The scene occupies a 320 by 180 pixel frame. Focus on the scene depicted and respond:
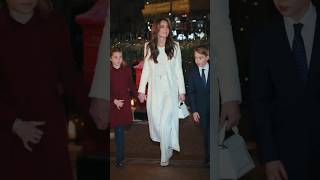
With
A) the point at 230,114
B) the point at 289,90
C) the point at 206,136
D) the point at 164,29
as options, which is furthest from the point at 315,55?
the point at 164,29

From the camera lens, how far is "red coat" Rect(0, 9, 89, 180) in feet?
12.4

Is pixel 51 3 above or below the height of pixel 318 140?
above

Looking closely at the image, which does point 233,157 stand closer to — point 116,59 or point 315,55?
point 315,55

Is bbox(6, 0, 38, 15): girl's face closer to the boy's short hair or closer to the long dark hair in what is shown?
the long dark hair

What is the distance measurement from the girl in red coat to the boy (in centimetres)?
86

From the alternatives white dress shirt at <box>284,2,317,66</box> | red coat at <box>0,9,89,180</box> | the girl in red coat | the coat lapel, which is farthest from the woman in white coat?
the coat lapel

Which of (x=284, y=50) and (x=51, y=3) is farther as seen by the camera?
(x=51, y=3)

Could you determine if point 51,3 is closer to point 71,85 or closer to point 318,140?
point 71,85

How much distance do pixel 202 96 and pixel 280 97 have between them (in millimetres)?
522

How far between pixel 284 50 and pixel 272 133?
1.83 feet

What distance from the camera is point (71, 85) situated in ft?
12.7

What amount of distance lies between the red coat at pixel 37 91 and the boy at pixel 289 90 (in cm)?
128

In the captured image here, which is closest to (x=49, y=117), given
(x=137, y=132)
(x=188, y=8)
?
(x=137, y=132)

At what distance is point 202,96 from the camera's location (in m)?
3.64
